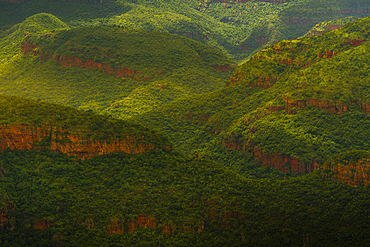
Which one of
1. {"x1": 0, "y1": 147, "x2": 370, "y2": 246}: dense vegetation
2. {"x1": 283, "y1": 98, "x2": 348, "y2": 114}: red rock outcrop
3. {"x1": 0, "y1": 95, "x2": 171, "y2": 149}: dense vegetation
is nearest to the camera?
{"x1": 0, "y1": 147, "x2": 370, "y2": 246}: dense vegetation

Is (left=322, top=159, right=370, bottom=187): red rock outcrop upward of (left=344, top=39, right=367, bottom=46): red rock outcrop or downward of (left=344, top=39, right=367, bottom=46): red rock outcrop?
downward

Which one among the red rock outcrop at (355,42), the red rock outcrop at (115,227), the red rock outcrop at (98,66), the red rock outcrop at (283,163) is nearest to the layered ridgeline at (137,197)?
the red rock outcrop at (115,227)

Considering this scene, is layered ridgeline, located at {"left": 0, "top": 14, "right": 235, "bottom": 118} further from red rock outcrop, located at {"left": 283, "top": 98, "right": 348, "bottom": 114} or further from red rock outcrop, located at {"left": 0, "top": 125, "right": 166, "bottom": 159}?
red rock outcrop, located at {"left": 0, "top": 125, "right": 166, "bottom": 159}

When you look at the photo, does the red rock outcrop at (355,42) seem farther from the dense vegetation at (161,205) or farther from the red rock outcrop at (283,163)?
the dense vegetation at (161,205)

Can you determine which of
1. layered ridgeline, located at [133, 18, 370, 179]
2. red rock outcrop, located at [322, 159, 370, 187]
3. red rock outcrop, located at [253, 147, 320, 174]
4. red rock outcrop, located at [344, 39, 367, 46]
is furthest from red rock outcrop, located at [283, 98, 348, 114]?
red rock outcrop, located at [322, 159, 370, 187]

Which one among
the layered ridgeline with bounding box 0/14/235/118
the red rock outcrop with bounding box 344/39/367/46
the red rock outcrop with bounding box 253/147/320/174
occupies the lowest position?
the layered ridgeline with bounding box 0/14/235/118

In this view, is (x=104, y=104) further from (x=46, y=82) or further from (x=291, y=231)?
(x=291, y=231)

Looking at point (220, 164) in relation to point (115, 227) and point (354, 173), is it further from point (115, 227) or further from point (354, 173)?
point (115, 227)

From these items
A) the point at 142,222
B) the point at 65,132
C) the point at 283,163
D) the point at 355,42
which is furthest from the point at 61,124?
the point at 355,42
